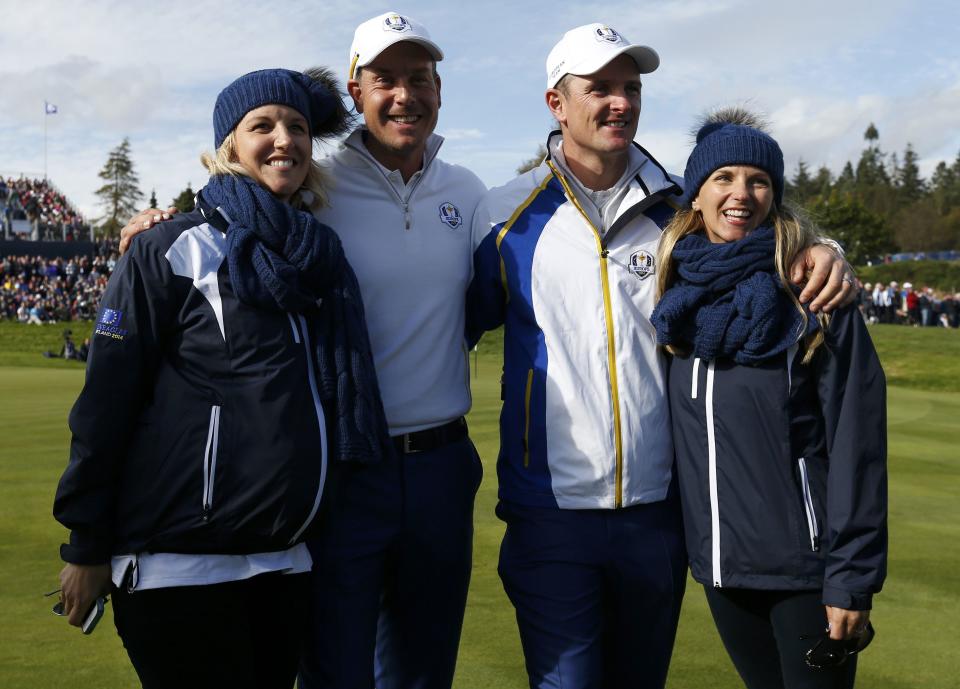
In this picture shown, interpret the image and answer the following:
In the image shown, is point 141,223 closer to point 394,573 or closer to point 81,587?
point 81,587

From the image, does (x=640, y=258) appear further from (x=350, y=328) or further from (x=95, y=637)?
(x=95, y=637)

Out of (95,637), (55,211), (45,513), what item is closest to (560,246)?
(95,637)

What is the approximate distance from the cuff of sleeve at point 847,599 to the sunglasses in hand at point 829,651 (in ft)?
0.36

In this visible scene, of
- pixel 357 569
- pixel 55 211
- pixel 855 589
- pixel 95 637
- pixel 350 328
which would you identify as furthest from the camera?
A: pixel 55 211

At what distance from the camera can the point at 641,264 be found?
3688 millimetres

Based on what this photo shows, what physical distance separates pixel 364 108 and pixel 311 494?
1618mm

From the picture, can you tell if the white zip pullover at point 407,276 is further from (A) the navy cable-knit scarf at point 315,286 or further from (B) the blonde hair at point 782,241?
(B) the blonde hair at point 782,241

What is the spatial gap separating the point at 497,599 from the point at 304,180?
104 inches

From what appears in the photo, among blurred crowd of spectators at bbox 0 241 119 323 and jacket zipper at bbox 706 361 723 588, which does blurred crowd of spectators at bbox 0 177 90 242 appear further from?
jacket zipper at bbox 706 361 723 588

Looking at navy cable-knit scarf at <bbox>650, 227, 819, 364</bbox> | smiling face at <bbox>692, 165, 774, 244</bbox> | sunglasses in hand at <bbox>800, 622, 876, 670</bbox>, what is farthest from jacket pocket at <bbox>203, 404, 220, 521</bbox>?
sunglasses in hand at <bbox>800, 622, 876, 670</bbox>

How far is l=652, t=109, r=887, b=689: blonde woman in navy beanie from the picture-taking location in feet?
10.1

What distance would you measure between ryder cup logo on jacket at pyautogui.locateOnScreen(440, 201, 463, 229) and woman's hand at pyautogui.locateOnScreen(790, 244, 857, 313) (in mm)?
1319

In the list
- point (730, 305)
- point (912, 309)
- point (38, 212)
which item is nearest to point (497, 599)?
point (730, 305)

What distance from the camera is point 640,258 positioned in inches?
145
